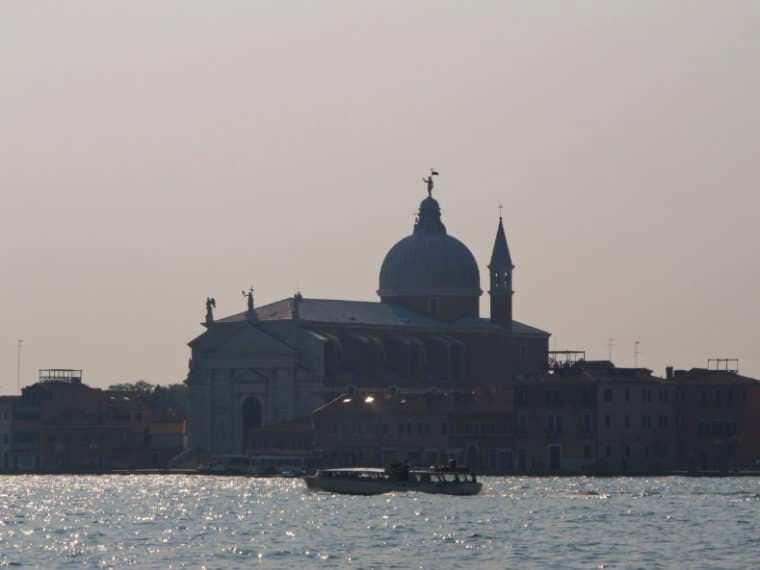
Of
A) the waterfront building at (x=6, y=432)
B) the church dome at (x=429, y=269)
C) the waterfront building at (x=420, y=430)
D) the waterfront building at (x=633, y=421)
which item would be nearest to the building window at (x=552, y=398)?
the waterfront building at (x=633, y=421)

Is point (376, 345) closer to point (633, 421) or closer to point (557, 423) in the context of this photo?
point (557, 423)

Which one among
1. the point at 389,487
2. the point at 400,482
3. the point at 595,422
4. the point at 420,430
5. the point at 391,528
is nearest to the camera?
Result: the point at 391,528

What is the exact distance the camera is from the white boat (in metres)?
122

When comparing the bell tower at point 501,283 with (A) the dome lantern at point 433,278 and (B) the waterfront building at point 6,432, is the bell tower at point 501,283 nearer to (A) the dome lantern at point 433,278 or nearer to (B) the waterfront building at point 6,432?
(A) the dome lantern at point 433,278

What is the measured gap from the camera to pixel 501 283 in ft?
624

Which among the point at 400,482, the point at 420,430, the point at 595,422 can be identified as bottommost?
the point at 400,482

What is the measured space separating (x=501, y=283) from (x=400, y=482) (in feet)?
224

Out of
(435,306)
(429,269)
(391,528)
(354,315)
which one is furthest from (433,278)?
(391,528)

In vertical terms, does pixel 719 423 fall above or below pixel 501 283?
below

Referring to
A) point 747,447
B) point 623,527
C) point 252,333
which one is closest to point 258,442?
point 252,333

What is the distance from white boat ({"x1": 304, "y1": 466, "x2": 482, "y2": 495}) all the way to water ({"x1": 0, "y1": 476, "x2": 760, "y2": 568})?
93cm

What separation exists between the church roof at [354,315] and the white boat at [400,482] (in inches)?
2032

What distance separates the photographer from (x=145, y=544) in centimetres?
8694

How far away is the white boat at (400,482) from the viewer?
122 meters
